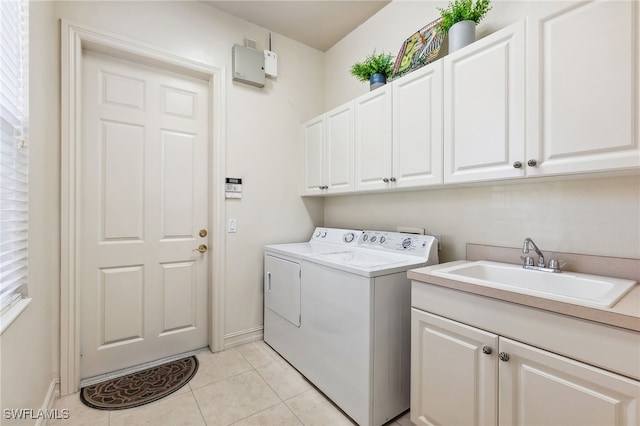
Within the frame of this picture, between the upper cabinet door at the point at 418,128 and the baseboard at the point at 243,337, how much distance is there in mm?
1806

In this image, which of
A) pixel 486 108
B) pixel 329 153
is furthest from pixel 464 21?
pixel 329 153

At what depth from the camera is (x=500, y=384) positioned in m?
A: 1.13

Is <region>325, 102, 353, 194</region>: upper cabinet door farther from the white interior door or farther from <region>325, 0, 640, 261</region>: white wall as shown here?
the white interior door

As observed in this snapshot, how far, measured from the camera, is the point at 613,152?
3.65 feet

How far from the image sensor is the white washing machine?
151 cm

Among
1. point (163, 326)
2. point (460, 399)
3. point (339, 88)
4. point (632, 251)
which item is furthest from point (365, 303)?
point (339, 88)

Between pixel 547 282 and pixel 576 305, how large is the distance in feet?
1.74

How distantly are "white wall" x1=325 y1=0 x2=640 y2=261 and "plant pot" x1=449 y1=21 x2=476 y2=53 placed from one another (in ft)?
0.74

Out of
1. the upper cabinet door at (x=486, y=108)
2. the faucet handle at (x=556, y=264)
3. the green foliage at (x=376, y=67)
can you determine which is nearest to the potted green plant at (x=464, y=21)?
the upper cabinet door at (x=486, y=108)

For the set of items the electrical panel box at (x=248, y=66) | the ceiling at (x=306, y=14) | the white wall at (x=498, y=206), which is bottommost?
the white wall at (x=498, y=206)

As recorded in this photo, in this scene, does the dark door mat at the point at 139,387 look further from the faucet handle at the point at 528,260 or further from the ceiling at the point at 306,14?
the ceiling at the point at 306,14

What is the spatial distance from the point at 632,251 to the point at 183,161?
2.79 metres

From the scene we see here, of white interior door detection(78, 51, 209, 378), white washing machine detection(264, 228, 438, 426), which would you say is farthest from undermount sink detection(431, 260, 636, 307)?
white interior door detection(78, 51, 209, 378)

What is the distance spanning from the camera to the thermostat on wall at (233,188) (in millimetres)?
2420
